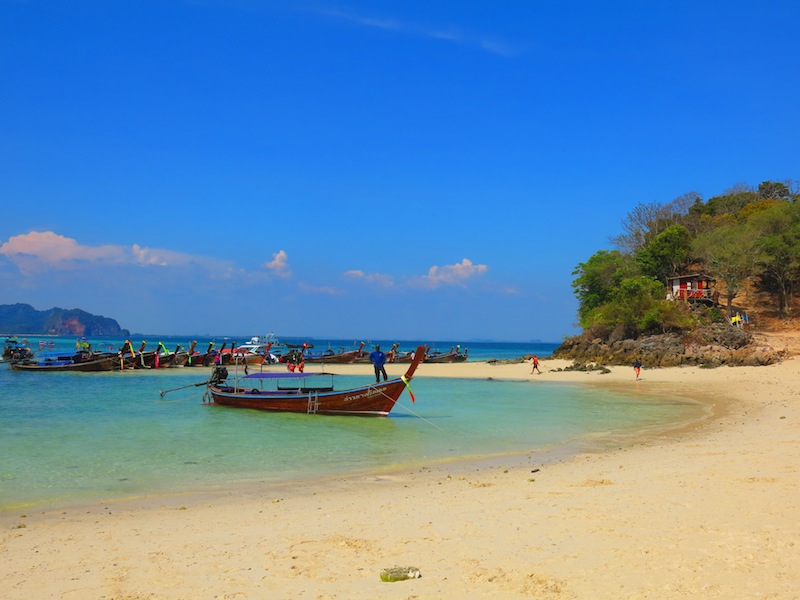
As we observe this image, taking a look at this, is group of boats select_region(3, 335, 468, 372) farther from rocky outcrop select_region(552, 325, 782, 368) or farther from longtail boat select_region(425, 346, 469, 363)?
rocky outcrop select_region(552, 325, 782, 368)

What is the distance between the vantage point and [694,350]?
3841 cm

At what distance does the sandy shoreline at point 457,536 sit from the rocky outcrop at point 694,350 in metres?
26.4

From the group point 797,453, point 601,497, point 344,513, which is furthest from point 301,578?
point 797,453

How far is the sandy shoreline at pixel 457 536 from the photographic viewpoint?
5027 mm

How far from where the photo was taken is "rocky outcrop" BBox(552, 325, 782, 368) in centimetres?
3478

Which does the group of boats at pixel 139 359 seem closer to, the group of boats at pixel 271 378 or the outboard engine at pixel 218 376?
the group of boats at pixel 271 378

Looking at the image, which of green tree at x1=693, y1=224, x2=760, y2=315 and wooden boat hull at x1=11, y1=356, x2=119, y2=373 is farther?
wooden boat hull at x1=11, y1=356, x2=119, y2=373

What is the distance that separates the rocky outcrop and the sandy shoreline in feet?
86.7

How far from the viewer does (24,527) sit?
26.7 ft

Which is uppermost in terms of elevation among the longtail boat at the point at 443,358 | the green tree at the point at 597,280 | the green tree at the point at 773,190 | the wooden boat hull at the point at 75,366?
the green tree at the point at 773,190

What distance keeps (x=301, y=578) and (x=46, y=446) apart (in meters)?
12.5

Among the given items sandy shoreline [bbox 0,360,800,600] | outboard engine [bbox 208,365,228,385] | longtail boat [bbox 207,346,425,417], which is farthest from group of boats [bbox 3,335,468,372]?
sandy shoreline [bbox 0,360,800,600]

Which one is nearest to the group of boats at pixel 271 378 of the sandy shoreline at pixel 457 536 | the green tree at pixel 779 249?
the sandy shoreline at pixel 457 536

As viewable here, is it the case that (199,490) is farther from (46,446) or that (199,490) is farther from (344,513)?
(46,446)
